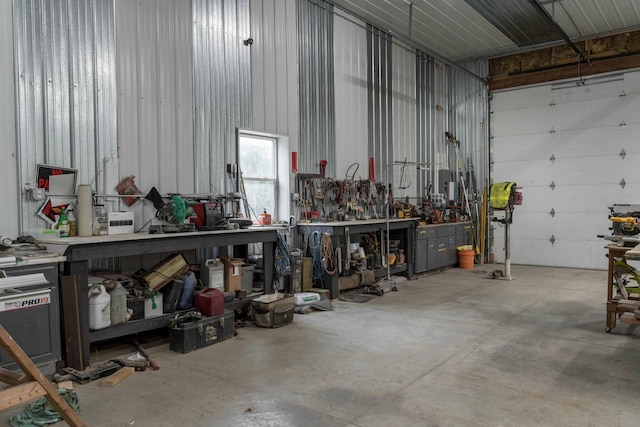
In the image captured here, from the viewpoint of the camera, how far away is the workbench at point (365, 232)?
19.6 ft

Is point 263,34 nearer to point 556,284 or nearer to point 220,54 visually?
point 220,54

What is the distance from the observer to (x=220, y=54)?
17.5ft

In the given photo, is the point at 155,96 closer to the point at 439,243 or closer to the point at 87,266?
the point at 87,266

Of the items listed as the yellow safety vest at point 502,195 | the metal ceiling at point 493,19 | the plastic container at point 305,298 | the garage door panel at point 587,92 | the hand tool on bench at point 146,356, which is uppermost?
the metal ceiling at point 493,19

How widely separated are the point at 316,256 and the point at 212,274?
1718 mm

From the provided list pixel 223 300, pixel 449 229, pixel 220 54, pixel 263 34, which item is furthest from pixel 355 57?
pixel 223 300

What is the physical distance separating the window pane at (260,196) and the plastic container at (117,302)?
226cm

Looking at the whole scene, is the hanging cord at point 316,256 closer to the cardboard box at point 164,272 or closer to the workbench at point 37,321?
the cardboard box at point 164,272

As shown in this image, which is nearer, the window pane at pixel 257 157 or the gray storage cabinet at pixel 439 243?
the window pane at pixel 257 157

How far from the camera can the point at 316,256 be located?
5.97 meters

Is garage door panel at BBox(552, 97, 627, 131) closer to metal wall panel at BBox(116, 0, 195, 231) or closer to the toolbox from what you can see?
the toolbox

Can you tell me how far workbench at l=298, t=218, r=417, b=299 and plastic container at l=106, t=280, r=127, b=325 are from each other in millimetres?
2776

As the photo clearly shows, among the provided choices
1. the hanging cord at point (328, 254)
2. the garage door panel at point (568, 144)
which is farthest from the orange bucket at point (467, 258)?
the hanging cord at point (328, 254)

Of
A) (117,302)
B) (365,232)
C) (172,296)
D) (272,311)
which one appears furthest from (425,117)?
(117,302)
